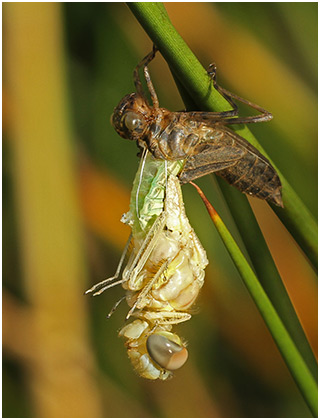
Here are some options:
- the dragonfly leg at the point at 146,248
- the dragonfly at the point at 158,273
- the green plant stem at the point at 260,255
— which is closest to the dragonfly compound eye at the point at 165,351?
the dragonfly at the point at 158,273

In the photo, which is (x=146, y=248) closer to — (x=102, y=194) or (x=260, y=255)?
(x=260, y=255)

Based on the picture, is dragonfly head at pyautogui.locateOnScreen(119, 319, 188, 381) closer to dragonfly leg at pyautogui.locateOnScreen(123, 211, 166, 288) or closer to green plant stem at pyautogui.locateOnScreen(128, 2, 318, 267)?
dragonfly leg at pyautogui.locateOnScreen(123, 211, 166, 288)

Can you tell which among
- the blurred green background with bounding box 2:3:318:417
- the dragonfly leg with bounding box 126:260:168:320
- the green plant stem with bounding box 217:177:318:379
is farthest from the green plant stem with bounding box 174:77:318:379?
the blurred green background with bounding box 2:3:318:417

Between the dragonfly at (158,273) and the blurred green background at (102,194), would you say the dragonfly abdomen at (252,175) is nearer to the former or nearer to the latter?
the dragonfly at (158,273)

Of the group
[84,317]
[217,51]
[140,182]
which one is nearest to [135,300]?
[140,182]

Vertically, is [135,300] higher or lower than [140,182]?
lower

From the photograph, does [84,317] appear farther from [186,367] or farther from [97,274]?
[186,367]
